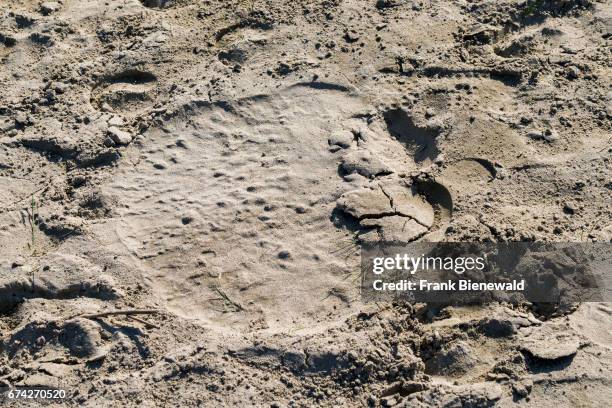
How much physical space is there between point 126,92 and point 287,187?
3.48 ft

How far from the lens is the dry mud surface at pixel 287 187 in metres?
2.97

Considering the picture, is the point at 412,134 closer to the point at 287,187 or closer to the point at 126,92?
the point at 287,187

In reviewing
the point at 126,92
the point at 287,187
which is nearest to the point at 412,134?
the point at 287,187

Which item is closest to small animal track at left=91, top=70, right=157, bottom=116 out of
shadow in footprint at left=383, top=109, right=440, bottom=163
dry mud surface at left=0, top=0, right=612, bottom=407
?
dry mud surface at left=0, top=0, right=612, bottom=407

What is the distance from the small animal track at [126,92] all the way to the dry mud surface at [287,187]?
0.01 meters

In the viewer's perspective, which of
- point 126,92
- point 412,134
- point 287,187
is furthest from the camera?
point 126,92

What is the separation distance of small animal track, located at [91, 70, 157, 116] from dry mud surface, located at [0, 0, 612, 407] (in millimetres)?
13

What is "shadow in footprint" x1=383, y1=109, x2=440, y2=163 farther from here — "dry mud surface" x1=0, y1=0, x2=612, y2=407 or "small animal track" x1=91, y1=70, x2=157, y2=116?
"small animal track" x1=91, y1=70, x2=157, y2=116

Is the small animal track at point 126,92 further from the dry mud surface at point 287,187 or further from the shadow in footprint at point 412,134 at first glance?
the shadow in footprint at point 412,134

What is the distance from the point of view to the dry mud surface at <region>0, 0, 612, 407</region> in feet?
9.73

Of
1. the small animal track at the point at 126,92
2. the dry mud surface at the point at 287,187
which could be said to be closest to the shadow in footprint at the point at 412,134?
the dry mud surface at the point at 287,187

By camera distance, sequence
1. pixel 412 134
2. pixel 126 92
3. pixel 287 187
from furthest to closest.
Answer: pixel 126 92
pixel 412 134
pixel 287 187

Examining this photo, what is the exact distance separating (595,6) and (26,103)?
2951 millimetres

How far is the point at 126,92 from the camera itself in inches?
157
